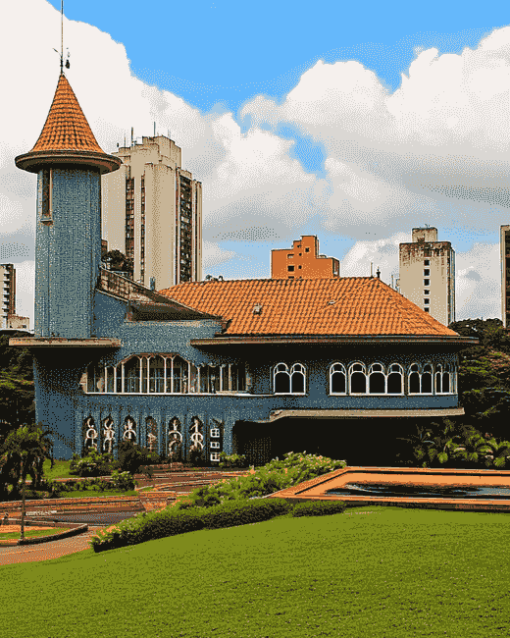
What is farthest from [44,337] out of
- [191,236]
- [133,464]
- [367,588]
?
[191,236]

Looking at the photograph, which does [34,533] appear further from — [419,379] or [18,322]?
[18,322]

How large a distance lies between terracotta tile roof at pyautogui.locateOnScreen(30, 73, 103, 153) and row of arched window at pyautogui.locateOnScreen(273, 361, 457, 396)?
39.8 feet

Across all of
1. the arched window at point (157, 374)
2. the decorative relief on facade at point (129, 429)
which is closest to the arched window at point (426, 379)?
the arched window at point (157, 374)

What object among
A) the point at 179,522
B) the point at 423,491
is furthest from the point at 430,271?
the point at 179,522

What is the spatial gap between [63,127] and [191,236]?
63806 mm

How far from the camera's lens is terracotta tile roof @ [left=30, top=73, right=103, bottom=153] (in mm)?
34031

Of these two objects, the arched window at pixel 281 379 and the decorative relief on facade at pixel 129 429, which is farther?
the decorative relief on facade at pixel 129 429

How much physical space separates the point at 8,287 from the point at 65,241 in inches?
3707

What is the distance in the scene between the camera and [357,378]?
32.5 m

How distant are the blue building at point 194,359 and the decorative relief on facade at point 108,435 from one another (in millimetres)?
40

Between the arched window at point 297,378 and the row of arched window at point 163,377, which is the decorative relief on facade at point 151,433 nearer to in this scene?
the row of arched window at point 163,377

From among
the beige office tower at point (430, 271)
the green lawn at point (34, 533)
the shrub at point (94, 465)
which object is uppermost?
the beige office tower at point (430, 271)

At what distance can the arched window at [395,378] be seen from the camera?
106 feet

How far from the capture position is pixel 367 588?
10.8m
